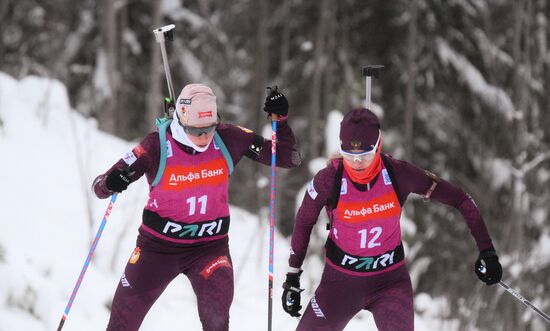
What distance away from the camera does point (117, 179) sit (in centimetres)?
419

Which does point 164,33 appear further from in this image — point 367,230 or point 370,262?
point 370,262

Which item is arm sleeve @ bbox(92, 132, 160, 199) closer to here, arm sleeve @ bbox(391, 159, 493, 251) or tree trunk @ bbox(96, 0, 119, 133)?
arm sleeve @ bbox(391, 159, 493, 251)

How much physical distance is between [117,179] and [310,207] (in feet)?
3.81

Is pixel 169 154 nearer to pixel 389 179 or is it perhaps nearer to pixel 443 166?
pixel 389 179

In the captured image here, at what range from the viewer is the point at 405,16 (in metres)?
18.3

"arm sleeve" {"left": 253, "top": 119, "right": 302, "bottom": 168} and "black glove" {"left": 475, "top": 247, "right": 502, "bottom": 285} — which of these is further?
"arm sleeve" {"left": 253, "top": 119, "right": 302, "bottom": 168}

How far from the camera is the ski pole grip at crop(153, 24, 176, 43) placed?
5.02 meters

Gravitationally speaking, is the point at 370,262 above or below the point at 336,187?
below

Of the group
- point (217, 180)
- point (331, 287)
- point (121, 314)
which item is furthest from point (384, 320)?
point (121, 314)

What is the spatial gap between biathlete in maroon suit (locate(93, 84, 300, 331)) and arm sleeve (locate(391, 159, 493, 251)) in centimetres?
110

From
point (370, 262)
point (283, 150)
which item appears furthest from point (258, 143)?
point (370, 262)

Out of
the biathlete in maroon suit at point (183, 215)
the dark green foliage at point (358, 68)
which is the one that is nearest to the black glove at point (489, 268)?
the biathlete in maroon suit at point (183, 215)

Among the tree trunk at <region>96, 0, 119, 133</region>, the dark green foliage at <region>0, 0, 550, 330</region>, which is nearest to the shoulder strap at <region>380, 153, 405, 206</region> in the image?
the dark green foliage at <region>0, 0, 550, 330</region>

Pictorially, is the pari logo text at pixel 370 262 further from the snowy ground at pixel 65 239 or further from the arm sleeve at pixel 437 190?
the snowy ground at pixel 65 239
